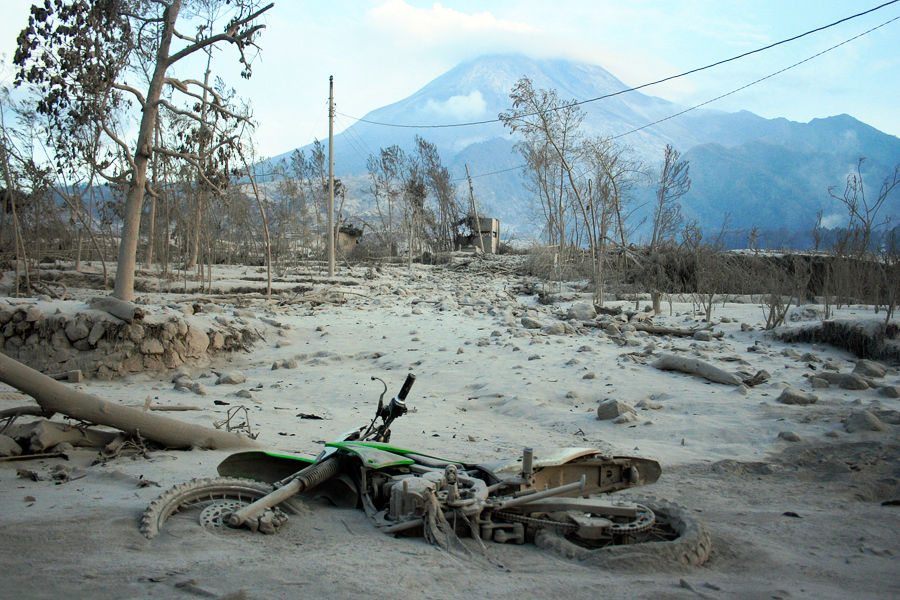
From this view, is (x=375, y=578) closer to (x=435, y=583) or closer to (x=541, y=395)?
(x=435, y=583)

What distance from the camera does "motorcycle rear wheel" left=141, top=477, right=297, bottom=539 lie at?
2674 mm

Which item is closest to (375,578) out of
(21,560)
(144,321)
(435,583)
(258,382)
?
(435,583)

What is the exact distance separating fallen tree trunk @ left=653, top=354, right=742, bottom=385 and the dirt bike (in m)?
3.69

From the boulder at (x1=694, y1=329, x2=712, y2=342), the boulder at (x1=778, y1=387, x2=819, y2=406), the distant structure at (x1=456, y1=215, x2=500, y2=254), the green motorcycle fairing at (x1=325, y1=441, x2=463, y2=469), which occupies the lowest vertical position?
the boulder at (x1=778, y1=387, x2=819, y2=406)

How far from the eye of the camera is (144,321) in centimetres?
784

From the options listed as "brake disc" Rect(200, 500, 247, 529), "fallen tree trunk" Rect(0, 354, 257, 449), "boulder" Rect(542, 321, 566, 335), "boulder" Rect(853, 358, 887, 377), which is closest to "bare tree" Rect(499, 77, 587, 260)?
"boulder" Rect(542, 321, 566, 335)

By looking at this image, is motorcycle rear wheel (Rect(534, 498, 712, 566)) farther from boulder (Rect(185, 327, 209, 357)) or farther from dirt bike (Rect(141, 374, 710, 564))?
boulder (Rect(185, 327, 209, 357))

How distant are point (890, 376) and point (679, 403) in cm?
304

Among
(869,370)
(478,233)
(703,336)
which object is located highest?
(478,233)

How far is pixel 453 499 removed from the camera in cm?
275

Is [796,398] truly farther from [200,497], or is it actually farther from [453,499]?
[200,497]

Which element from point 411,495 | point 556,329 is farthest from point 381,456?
point 556,329

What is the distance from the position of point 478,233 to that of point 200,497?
111ft

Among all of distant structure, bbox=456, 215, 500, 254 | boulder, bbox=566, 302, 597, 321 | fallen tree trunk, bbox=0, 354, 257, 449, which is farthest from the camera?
distant structure, bbox=456, 215, 500, 254
